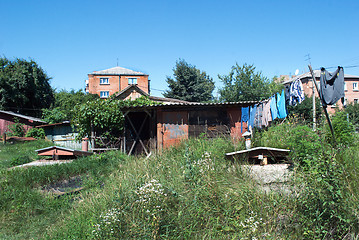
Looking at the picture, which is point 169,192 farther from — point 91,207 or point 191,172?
point 91,207

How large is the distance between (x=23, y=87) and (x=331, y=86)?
28588 mm

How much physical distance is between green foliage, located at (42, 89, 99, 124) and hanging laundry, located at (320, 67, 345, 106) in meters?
14.3

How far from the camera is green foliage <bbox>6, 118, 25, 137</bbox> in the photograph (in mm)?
21950

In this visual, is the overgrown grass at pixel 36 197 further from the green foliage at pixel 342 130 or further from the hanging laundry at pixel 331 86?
the hanging laundry at pixel 331 86

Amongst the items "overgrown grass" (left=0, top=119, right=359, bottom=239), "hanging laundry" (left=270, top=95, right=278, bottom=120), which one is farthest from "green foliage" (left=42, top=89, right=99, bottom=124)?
"overgrown grass" (left=0, top=119, right=359, bottom=239)

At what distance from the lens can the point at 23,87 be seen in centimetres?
2702

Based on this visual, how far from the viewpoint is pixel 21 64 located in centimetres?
2798

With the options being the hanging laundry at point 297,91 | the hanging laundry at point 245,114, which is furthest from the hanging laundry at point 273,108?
the hanging laundry at point 245,114

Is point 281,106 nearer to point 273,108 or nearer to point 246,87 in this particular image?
point 273,108

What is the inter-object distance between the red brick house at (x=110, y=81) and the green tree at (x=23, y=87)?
291 inches

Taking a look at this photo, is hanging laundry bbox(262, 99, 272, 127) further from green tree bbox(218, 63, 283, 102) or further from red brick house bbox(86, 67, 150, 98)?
red brick house bbox(86, 67, 150, 98)

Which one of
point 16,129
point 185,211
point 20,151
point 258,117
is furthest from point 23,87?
point 185,211

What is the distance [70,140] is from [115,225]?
15.7 m

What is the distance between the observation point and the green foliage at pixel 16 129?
22.0 m
